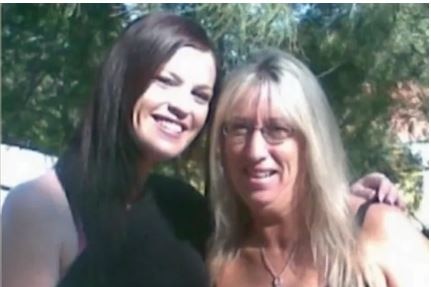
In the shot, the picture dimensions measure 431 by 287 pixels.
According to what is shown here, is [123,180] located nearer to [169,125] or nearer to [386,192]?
[169,125]

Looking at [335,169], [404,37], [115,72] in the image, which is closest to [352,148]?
[335,169]

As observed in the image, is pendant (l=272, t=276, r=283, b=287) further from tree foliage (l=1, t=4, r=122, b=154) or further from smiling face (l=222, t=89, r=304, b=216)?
tree foliage (l=1, t=4, r=122, b=154)

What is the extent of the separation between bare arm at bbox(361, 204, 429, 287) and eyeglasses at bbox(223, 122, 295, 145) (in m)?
0.13

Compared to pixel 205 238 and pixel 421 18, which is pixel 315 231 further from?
pixel 421 18

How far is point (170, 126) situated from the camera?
30.4 inches

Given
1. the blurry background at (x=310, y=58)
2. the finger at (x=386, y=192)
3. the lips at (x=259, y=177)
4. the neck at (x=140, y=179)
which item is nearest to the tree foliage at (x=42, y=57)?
the blurry background at (x=310, y=58)

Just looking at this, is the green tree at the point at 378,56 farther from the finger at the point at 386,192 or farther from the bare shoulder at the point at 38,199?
the bare shoulder at the point at 38,199

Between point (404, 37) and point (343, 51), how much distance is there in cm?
7

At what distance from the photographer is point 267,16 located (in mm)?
818

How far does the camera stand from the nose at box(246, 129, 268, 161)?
0.75 m

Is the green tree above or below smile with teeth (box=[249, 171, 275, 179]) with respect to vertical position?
above

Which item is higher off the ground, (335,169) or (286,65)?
(286,65)

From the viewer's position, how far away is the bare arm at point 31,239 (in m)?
0.73

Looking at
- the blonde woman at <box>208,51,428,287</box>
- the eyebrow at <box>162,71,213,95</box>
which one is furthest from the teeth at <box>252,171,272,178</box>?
the eyebrow at <box>162,71,213,95</box>
